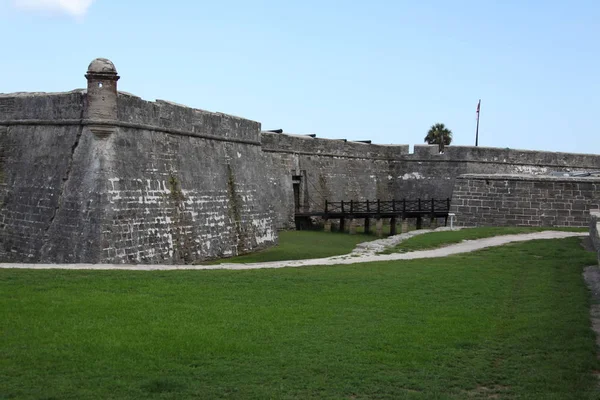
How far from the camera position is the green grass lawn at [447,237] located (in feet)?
58.8

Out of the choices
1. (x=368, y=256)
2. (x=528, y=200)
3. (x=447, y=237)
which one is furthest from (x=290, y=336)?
(x=528, y=200)

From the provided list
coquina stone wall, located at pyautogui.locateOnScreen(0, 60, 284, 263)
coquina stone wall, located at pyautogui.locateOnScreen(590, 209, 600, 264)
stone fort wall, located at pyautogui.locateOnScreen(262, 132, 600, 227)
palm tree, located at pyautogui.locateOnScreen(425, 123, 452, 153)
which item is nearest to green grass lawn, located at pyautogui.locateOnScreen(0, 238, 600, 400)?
coquina stone wall, located at pyautogui.locateOnScreen(590, 209, 600, 264)

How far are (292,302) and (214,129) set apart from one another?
12.4 m

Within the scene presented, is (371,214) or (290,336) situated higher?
(290,336)

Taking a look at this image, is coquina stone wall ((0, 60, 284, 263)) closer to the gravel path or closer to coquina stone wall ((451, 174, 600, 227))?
the gravel path

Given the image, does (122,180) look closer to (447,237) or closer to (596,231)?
(447,237)

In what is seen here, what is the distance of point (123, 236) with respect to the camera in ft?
51.5

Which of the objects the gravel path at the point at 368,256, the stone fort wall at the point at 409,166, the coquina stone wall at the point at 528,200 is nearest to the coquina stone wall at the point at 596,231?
the gravel path at the point at 368,256

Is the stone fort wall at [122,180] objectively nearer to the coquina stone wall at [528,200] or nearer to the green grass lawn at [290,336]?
the green grass lawn at [290,336]

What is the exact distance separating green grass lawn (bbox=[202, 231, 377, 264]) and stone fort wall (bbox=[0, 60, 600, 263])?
2.09 feet

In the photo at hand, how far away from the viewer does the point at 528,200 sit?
973 inches

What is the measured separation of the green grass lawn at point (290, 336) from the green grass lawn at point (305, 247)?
852 cm

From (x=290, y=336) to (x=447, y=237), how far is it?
1271 centimetres

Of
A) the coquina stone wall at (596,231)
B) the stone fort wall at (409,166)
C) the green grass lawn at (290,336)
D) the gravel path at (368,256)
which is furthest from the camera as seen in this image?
the stone fort wall at (409,166)
